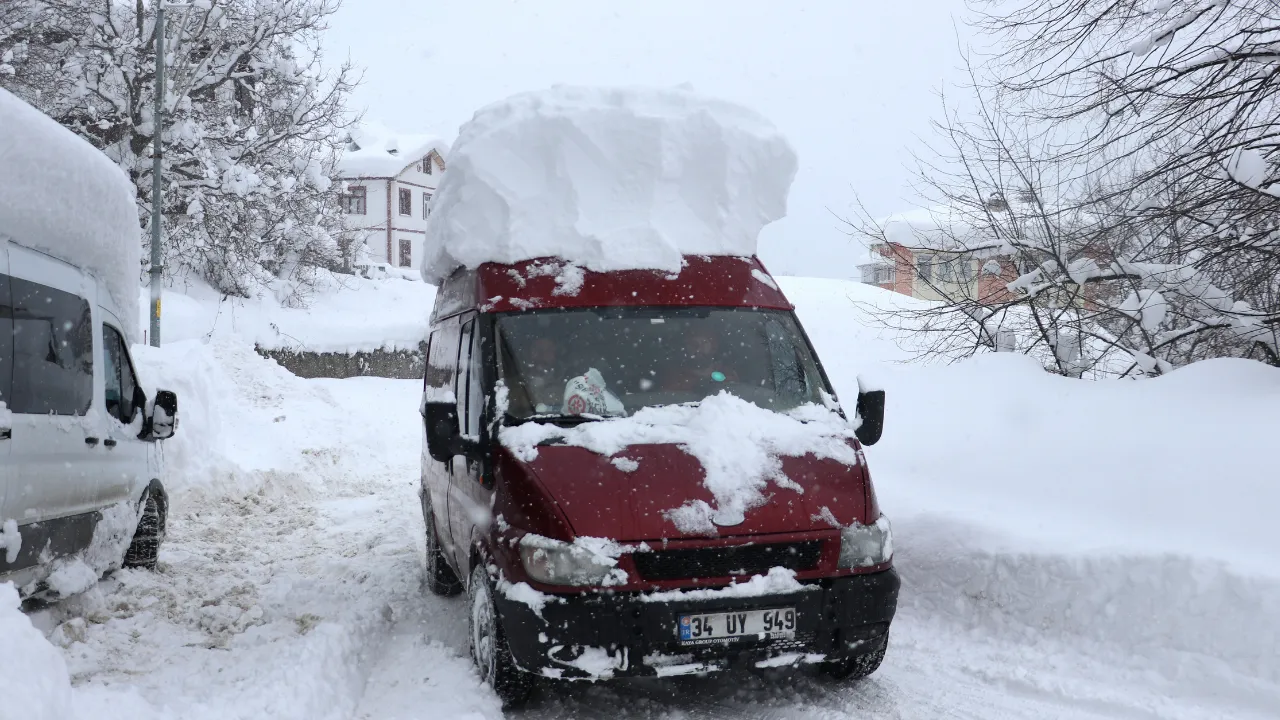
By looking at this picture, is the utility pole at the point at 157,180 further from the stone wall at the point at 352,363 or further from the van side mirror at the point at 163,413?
the van side mirror at the point at 163,413

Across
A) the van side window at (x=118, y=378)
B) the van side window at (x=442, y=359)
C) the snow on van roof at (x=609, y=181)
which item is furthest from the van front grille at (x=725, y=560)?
the van side window at (x=118, y=378)

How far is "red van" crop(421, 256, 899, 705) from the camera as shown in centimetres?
399

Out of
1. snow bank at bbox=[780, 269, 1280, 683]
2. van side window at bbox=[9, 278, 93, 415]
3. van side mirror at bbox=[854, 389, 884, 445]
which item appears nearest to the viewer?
van side window at bbox=[9, 278, 93, 415]

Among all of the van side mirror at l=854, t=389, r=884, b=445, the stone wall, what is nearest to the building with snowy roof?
the van side mirror at l=854, t=389, r=884, b=445

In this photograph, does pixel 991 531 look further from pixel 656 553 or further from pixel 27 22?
pixel 27 22

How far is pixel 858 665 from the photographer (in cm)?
462

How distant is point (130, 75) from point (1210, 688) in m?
23.3

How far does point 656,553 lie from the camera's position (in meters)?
4.01

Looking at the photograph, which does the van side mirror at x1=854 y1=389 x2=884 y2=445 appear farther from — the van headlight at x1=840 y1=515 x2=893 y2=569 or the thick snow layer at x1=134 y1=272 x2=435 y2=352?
the thick snow layer at x1=134 y1=272 x2=435 y2=352

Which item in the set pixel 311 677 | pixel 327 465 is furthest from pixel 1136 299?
pixel 327 465

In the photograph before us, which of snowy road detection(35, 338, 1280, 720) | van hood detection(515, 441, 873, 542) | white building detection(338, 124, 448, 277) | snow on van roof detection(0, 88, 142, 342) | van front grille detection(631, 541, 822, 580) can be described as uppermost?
white building detection(338, 124, 448, 277)

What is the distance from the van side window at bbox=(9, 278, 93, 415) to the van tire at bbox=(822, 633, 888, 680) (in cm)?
392

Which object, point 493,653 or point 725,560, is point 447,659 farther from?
point 725,560

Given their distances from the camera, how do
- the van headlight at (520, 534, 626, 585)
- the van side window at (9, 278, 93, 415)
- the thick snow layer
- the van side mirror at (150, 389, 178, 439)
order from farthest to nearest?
the thick snow layer → the van side mirror at (150, 389, 178, 439) → the van side window at (9, 278, 93, 415) → the van headlight at (520, 534, 626, 585)
